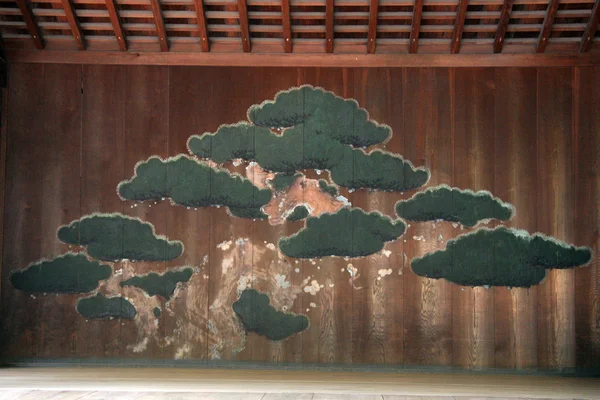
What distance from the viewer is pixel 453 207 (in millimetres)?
7078

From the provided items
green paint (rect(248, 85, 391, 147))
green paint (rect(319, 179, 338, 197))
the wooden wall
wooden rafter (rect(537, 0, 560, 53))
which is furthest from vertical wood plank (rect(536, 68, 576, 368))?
green paint (rect(319, 179, 338, 197))

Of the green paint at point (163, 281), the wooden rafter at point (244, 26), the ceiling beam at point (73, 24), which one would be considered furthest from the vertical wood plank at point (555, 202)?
the ceiling beam at point (73, 24)

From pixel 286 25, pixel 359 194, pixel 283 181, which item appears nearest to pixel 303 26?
pixel 286 25

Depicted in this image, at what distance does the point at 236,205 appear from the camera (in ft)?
23.5

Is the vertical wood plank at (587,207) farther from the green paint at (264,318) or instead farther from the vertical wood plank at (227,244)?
the vertical wood plank at (227,244)

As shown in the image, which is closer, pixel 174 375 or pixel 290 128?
pixel 174 375

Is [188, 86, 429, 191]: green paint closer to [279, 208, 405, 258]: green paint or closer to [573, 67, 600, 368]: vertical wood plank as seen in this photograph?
[279, 208, 405, 258]: green paint

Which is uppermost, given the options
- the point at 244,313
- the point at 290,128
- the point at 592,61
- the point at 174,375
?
the point at 592,61

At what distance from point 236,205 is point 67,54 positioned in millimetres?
2130

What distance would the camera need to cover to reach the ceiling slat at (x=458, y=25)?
6.63m

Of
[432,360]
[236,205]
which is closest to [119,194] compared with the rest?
[236,205]

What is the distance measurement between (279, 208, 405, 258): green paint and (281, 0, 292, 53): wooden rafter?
1.59 meters

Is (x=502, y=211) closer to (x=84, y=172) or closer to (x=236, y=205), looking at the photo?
(x=236, y=205)

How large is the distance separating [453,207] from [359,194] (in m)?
0.87
